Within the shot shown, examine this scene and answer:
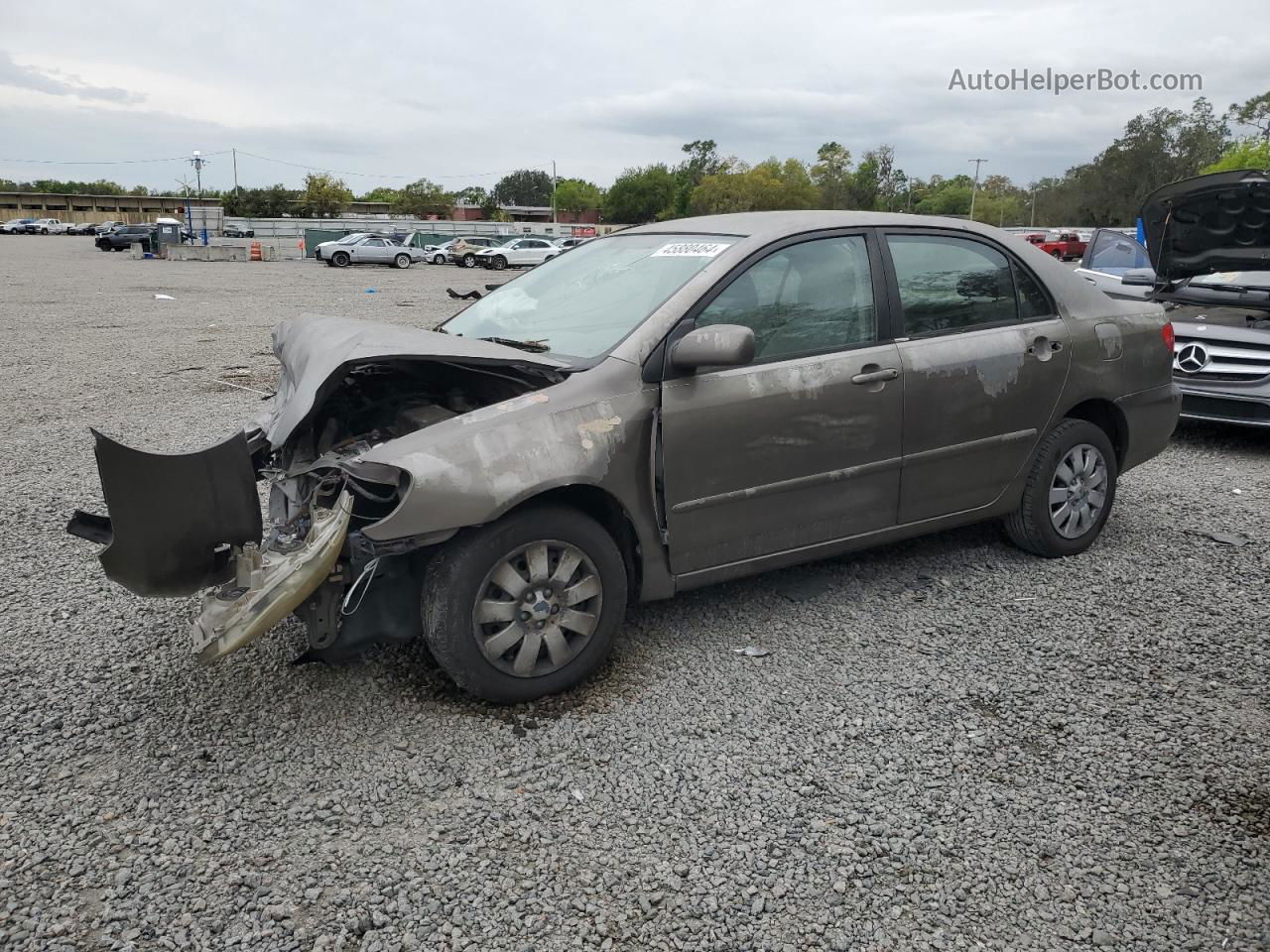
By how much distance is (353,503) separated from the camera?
3195 mm

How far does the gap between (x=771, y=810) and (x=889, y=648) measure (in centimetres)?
126

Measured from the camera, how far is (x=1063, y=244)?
43750mm

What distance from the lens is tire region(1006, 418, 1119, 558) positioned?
15.4ft

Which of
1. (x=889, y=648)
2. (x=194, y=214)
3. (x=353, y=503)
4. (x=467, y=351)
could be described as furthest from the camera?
(x=194, y=214)

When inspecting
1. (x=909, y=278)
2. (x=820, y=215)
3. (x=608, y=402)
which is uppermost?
(x=820, y=215)

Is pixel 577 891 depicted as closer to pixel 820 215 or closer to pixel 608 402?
pixel 608 402

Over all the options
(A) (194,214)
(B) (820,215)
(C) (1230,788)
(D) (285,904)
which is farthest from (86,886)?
(A) (194,214)

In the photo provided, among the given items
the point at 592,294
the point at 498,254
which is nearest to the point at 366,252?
the point at 498,254

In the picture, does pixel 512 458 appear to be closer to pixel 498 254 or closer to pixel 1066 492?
pixel 1066 492

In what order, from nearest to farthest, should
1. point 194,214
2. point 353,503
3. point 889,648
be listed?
point 353,503
point 889,648
point 194,214

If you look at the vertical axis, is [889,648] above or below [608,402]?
below

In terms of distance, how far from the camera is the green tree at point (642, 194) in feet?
368

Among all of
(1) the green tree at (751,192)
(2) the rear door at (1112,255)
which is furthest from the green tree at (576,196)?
(2) the rear door at (1112,255)

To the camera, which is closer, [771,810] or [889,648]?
[771,810]
